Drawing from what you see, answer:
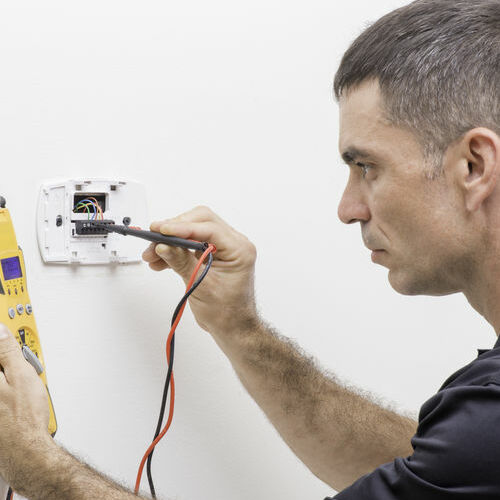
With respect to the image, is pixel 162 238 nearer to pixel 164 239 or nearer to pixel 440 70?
pixel 164 239

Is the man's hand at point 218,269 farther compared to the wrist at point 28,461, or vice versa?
the man's hand at point 218,269

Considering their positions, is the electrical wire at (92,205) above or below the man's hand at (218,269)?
above

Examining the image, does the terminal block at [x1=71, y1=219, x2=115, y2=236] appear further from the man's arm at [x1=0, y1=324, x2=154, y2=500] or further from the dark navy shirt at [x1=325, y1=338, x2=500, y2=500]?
the dark navy shirt at [x1=325, y1=338, x2=500, y2=500]

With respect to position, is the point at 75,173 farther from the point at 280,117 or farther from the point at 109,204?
the point at 280,117

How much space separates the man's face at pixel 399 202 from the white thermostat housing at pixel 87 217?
336 millimetres

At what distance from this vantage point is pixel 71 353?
1.06 meters

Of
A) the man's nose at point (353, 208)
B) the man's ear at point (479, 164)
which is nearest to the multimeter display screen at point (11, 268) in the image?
the man's nose at point (353, 208)

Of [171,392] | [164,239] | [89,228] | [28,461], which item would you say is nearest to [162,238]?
[164,239]

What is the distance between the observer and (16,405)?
87 cm

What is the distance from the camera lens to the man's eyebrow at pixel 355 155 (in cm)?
96

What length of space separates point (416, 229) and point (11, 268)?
55 centimetres

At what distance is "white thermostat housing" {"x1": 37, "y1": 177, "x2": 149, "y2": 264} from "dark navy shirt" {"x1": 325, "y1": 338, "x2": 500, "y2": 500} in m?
0.50

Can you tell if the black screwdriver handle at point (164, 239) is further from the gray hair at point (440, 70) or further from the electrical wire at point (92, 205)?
the gray hair at point (440, 70)

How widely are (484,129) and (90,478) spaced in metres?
0.66
